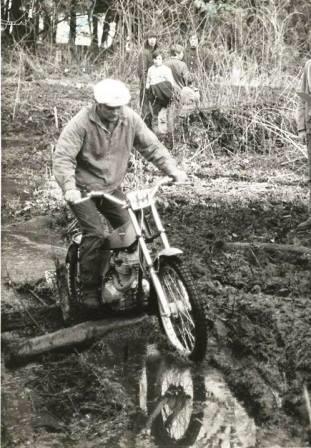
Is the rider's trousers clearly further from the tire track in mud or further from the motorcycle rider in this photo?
the tire track in mud

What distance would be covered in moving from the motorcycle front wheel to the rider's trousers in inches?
22.1

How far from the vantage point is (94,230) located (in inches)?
210

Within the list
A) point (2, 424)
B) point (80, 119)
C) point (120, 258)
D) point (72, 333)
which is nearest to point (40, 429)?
point (2, 424)

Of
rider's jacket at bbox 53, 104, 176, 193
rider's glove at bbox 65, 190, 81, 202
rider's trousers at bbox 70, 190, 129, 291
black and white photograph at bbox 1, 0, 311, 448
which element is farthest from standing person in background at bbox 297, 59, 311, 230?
rider's glove at bbox 65, 190, 81, 202

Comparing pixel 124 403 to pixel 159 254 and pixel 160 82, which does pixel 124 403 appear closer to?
pixel 159 254

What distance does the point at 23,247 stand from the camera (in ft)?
23.5

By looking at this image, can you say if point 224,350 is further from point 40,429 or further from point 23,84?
point 23,84

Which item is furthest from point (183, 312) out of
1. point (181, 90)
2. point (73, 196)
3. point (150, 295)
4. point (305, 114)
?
point (181, 90)

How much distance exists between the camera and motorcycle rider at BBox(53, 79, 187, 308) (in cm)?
520

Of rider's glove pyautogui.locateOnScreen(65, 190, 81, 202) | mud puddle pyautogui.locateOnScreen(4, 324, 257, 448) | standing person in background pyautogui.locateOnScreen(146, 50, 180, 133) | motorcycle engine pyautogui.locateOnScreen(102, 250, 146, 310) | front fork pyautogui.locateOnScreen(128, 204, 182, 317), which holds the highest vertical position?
standing person in background pyautogui.locateOnScreen(146, 50, 180, 133)

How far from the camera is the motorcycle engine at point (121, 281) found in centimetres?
549

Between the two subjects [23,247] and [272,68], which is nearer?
[23,247]

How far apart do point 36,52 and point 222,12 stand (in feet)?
12.1

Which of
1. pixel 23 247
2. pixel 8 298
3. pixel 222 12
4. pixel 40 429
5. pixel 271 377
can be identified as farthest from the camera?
pixel 222 12
